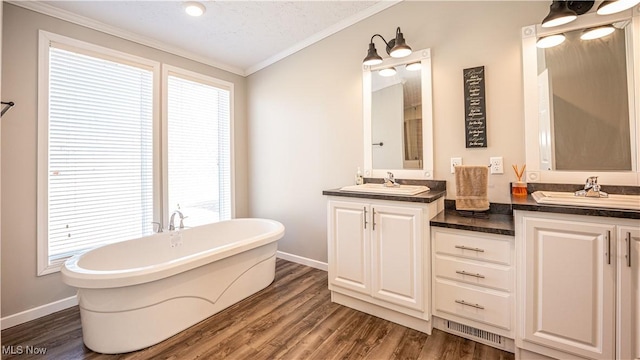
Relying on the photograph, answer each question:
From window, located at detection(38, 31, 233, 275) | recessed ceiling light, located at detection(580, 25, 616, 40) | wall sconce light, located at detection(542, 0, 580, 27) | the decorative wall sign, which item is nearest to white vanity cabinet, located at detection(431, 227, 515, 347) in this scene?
the decorative wall sign

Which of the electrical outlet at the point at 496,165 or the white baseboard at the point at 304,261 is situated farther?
the white baseboard at the point at 304,261

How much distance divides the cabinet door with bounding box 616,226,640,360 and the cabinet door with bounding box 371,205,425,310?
0.94 metres

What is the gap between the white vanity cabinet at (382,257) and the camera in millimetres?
1891

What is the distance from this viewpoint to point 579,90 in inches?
70.9

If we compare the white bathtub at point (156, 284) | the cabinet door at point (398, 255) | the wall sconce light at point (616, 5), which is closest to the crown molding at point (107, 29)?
the white bathtub at point (156, 284)

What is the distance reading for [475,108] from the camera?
83.4 inches

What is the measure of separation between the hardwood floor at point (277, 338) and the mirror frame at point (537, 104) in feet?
4.04

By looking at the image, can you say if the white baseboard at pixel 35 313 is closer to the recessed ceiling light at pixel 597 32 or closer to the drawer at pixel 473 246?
the drawer at pixel 473 246

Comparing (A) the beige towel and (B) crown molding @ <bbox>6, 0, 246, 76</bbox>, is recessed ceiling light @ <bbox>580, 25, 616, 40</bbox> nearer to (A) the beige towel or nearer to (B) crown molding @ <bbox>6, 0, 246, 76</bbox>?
(A) the beige towel

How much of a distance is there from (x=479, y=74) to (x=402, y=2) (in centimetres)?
100

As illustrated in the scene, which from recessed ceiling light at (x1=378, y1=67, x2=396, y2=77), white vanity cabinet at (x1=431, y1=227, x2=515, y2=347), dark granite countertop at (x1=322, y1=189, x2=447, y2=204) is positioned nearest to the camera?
white vanity cabinet at (x1=431, y1=227, x2=515, y2=347)

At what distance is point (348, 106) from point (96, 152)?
7.97ft

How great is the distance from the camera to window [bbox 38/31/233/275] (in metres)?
2.25

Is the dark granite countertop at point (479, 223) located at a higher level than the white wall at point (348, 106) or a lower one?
lower
